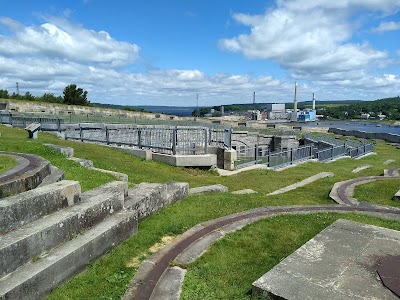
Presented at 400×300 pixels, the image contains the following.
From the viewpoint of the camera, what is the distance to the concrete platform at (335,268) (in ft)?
12.4

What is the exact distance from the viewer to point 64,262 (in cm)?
421

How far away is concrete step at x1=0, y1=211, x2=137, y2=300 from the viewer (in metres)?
3.68

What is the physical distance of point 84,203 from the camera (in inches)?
208

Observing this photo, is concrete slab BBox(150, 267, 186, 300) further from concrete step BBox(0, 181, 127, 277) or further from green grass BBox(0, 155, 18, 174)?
green grass BBox(0, 155, 18, 174)

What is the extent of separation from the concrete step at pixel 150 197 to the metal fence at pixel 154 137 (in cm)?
940

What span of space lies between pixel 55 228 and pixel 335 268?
375 centimetres

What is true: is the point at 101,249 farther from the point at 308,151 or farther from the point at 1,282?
the point at 308,151

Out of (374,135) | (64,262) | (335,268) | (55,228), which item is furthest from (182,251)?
(374,135)

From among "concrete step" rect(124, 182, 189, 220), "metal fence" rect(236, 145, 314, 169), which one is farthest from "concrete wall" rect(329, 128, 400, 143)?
"concrete step" rect(124, 182, 189, 220)

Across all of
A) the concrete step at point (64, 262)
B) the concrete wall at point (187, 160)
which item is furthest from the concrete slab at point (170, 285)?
the concrete wall at point (187, 160)

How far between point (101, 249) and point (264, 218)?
3516mm

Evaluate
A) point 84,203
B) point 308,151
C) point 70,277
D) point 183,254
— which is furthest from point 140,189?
point 308,151

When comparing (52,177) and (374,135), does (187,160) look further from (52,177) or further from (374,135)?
(374,135)

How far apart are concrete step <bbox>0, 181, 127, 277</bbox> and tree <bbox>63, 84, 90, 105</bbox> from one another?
181ft
